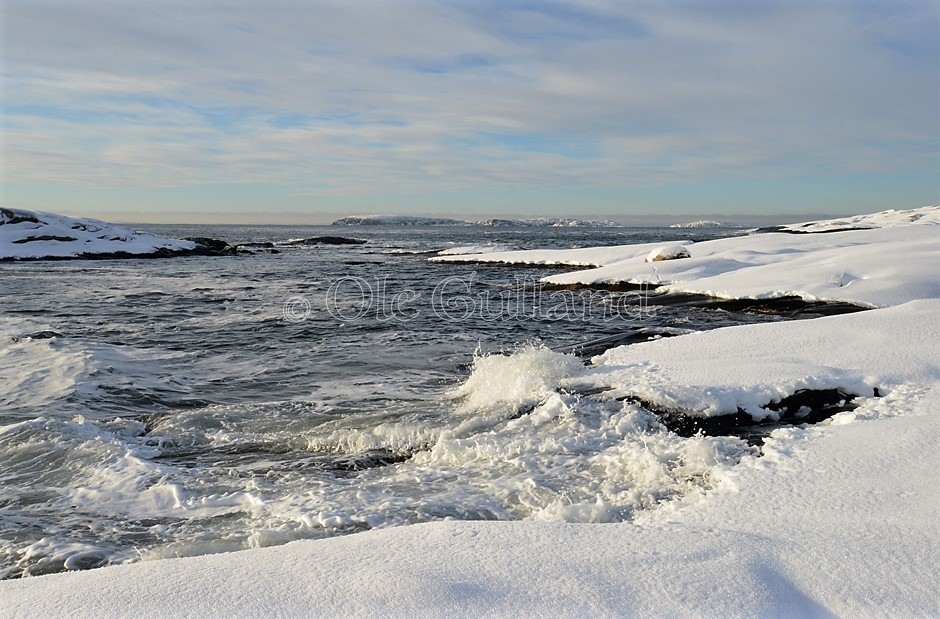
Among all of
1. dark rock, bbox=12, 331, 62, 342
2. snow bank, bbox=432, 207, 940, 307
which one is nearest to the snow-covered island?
snow bank, bbox=432, 207, 940, 307

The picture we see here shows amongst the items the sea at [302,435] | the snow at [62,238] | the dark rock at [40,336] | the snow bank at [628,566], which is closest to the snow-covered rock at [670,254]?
the sea at [302,435]

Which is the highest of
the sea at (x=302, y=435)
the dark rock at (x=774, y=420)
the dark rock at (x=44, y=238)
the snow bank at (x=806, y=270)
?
the dark rock at (x=44, y=238)

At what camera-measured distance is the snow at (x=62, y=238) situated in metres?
36.9

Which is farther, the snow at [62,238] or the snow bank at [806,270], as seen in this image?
the snow at [62,238]

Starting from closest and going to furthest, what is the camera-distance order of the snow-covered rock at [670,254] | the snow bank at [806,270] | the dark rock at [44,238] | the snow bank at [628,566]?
the snow bank at [628,566] → the snow bank at [806,270] → the snow-covered rock at [670,254] → the dark rock at [44,238]

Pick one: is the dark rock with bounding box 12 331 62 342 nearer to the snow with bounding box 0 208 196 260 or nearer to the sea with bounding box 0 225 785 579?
the sea with bounding box 0 225 785 579

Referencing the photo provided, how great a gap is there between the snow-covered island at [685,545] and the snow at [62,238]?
129ft

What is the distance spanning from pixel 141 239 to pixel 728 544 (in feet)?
150

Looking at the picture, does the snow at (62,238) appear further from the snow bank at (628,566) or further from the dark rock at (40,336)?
the snow bank at (628,566)

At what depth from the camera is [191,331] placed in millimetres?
13398

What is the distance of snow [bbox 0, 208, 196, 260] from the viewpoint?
1454 inches

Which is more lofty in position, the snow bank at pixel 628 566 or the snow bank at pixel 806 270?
the snow bank at pixel 806 270

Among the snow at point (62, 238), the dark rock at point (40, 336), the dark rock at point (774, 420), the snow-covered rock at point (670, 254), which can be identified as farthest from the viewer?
the snow at point (62, 238)

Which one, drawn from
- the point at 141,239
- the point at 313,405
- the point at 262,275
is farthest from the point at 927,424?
the point at 141,239
